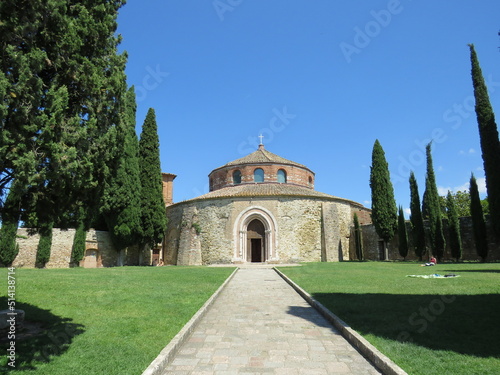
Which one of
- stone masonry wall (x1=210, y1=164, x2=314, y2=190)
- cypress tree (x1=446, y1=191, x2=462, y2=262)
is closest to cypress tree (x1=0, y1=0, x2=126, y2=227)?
cypress tree (x1=446, y1=191, x2=462, y2=262)

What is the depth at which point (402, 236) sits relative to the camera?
28.7 metres

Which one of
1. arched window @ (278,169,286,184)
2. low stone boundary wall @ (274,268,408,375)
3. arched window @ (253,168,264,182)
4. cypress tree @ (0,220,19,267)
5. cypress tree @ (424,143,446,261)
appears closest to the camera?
low stone boundary wall @ (274,268,408,375)

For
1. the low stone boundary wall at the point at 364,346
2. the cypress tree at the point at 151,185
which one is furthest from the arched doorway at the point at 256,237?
the low stone boundary wall at the point at 364,346

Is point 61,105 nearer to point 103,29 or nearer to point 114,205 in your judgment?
point 103,29

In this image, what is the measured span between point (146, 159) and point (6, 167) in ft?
81.8

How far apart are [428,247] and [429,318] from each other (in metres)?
24.3

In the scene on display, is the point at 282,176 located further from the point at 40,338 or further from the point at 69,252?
the point at 40,338

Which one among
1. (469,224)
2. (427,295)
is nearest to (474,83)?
(469,224)

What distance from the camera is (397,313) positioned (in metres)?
6.86

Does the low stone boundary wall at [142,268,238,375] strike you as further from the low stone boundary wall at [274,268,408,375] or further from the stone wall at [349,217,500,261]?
the stone wall at [349,217,500,261]

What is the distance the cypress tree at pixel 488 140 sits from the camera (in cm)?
1941

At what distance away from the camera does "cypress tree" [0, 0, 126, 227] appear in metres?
4.30

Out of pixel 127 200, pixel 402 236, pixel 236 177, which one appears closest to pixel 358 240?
pixel 402 236

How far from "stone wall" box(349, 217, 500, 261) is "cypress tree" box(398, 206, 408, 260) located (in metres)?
1.37
